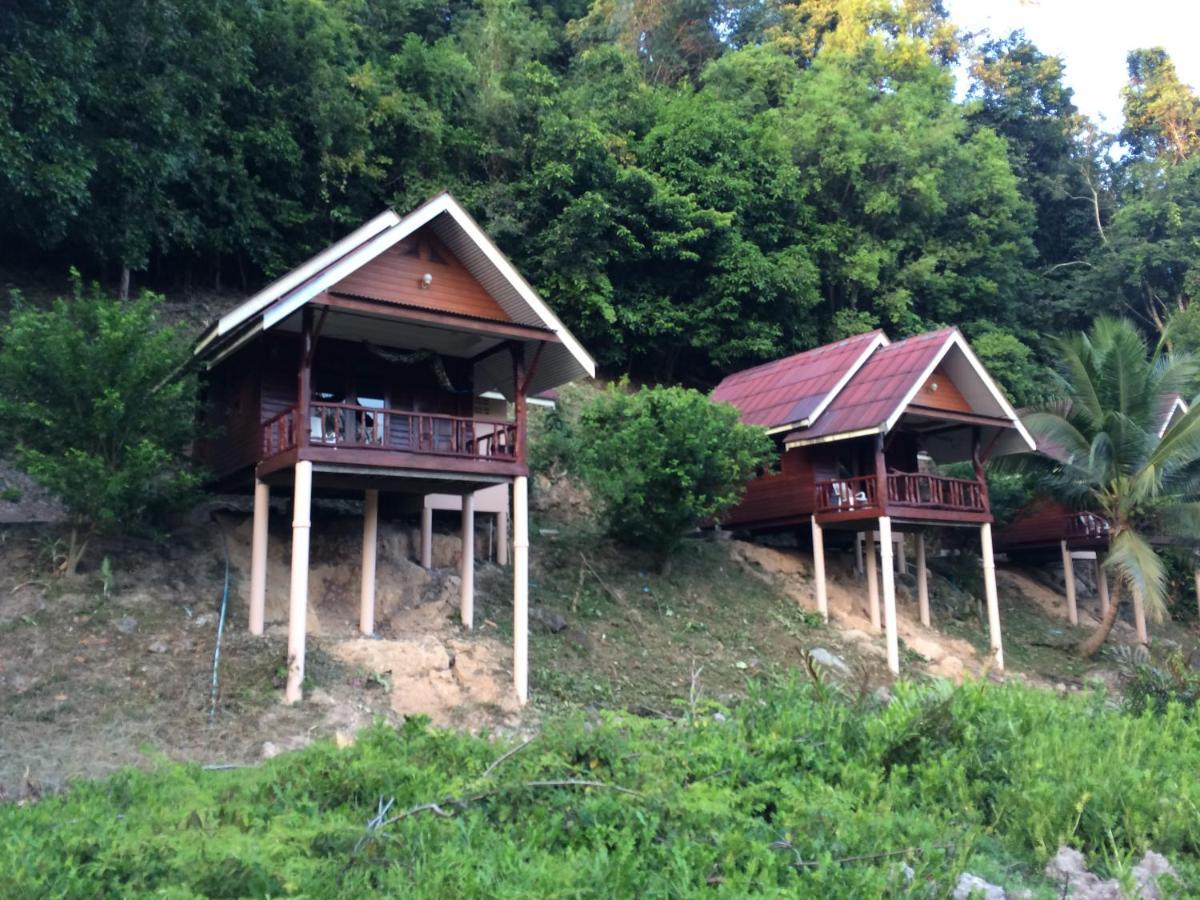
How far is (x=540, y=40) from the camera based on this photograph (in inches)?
1332

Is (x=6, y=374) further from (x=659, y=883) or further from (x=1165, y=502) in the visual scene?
(x=1165, y=502)

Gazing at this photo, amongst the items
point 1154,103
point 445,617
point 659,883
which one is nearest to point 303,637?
point 445,617

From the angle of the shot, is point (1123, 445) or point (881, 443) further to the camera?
point (1123, 445)

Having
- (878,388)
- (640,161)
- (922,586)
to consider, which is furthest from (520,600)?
(640,161)

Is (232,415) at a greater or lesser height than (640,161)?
lesser

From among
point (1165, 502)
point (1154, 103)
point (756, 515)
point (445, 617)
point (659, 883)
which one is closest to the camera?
point (659, 883)

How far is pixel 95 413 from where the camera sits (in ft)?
45.1

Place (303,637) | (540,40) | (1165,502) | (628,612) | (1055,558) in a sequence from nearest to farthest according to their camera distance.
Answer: (303,637) → (628,612) → (1165,502) → (1055,558) → (540,40)

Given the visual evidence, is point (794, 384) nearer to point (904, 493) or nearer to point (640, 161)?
point (904, 493)

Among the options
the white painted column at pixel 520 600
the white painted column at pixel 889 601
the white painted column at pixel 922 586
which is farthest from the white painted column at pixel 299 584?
the white painted column at pixel 922 586

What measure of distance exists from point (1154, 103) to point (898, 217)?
20509mm

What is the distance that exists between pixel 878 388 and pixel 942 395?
1.55 m

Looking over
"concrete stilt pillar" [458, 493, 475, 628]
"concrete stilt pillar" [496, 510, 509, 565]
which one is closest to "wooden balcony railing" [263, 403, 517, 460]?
"concrete stilt pillar" [458, 493, 475, 628]

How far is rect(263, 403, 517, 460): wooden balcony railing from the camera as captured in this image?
14297mm
